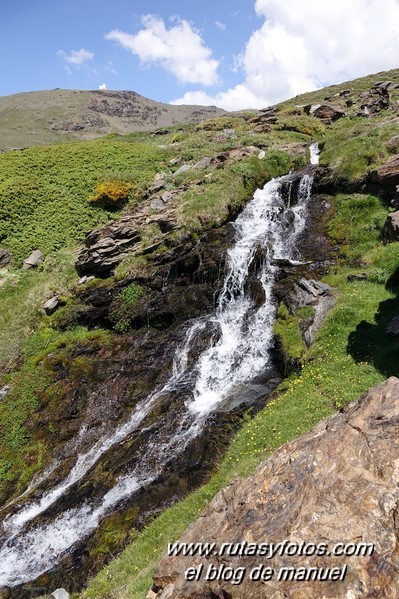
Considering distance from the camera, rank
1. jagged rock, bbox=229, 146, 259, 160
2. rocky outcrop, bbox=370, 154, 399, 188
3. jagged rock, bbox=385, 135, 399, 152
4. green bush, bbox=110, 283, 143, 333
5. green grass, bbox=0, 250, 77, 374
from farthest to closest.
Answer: jagged rock, bbox=229, 146, 259, 160 < jagged rock, bbox=385, 135, 399, 152 < rocky outcrop, bbox=370, 154, 399, 188 < green grass, bbox=0, 250, 77, 374 < green bush, bbox=110, 283, 143, 333

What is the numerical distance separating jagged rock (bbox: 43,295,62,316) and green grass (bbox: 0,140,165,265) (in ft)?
25.0

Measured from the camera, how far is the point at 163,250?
25891 mm

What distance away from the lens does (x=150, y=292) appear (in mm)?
23469

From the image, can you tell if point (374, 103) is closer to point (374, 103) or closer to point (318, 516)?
point (374, 103)

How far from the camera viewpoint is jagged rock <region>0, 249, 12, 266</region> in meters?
30.2

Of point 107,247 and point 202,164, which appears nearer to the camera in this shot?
point 107,247

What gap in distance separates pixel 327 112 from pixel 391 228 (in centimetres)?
4065

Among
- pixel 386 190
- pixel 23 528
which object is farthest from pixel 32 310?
pixel 386 190

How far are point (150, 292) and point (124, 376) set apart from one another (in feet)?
20.4

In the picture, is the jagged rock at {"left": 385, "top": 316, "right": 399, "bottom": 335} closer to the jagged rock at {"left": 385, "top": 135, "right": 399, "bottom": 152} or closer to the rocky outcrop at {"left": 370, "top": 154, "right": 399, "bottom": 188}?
the rocky outcrop at {"left": 370, "top": 154, "right": 399, "bottom": 188}

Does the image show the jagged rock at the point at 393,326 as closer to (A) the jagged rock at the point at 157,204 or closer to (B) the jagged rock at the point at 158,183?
(A) the jagged rock at the point at 157,204

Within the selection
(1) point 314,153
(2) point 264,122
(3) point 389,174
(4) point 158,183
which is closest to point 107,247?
(4) point 158,183

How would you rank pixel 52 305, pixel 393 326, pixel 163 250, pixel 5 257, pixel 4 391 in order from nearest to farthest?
pixel 393 326
pixel 4 391
pixel 52 305
pixel 163 250
pixel 5 257

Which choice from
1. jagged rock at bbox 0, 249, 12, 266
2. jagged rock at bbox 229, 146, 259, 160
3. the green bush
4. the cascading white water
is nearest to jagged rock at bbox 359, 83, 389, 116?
the cascading white water
